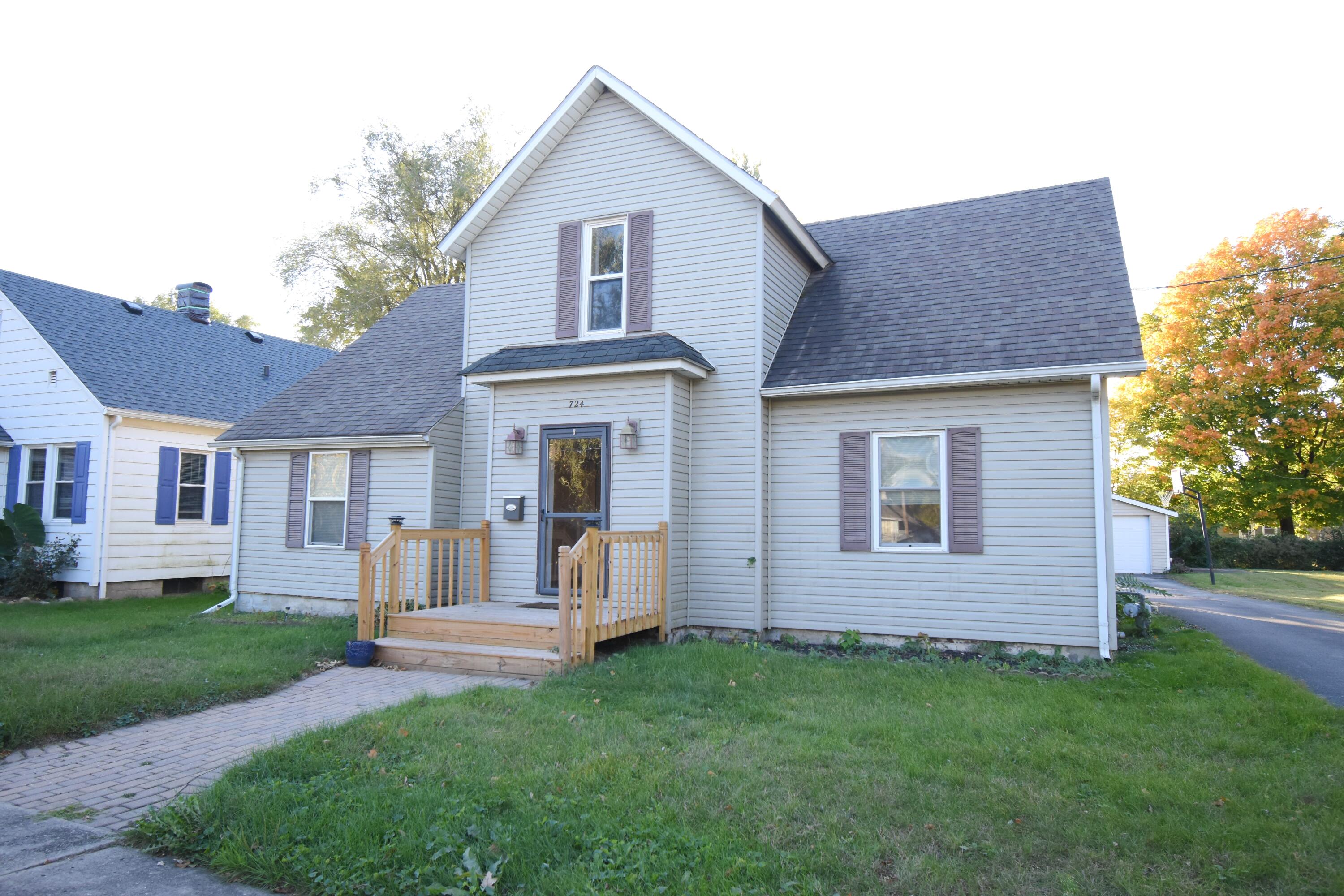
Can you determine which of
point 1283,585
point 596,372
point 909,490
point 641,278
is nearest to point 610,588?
point 596,372

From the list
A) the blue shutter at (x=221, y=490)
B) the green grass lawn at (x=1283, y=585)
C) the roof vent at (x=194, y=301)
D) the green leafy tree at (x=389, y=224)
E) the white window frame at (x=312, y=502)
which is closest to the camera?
the white window frame at (x=312, y=502)

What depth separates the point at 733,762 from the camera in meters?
4.89

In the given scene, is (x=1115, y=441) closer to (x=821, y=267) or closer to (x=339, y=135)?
(x=821, y=267)

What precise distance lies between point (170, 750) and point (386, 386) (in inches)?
309

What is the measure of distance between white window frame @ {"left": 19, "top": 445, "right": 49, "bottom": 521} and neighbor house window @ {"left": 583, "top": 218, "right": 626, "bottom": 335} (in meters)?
10.7

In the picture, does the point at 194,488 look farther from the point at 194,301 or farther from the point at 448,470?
the point at 448,470

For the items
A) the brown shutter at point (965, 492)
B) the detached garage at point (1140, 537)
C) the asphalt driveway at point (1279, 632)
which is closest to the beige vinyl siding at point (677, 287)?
the brown shutter at point (965, 492)

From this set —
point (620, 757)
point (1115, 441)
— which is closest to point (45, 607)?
point (620, 757)

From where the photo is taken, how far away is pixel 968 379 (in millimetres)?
8609

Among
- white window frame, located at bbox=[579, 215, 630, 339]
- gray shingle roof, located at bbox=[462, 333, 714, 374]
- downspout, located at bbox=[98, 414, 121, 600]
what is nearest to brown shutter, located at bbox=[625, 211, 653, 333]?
white window frame, located at bbox=[579, 215, 630, 339]

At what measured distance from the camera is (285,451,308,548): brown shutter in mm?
12219

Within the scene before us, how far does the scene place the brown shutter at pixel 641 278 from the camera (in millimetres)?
10086

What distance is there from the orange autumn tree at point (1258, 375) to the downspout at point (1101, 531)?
19144mm

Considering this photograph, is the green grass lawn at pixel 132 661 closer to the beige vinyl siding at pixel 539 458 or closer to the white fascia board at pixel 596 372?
the beige vinyl siding at pixel 539 458
